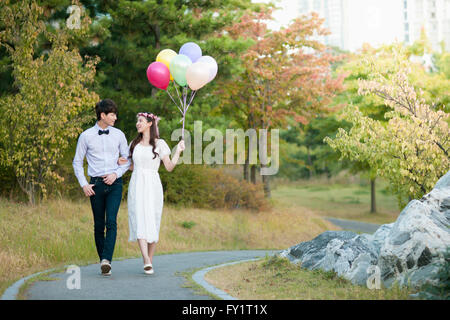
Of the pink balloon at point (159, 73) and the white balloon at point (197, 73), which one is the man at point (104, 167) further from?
the pink balloon at point (159, 73)

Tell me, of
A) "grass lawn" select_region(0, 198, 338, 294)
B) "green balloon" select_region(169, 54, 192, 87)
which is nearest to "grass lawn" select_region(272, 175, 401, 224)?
"grass lawn" select_region(0, 198, 338, 294)

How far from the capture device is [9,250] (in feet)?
34.0

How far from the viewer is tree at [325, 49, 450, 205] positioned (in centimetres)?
1144

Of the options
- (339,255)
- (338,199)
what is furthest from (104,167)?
(338,199)

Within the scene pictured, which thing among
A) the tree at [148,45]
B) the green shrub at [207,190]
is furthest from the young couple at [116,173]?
the green shrub at [207,190]

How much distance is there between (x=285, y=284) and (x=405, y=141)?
535 centimetres

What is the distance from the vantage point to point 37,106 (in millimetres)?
14266

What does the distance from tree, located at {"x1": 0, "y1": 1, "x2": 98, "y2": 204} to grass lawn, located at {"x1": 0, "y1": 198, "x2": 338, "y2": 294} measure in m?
1.27

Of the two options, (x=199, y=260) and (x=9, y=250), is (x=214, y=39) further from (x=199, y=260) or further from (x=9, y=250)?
(x=9, y=250)

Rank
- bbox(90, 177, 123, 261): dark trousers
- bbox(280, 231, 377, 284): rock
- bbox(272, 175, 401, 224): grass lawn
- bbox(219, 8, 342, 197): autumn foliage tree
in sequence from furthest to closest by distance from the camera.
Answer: bbox(272, 175, 401, 224): grass lawn, bbox(219, 8, 342, 197): autumn foliage tree, bbox(90, 177, 123, 261): dark trousers, bbox(280, 231, 377, 284): rock

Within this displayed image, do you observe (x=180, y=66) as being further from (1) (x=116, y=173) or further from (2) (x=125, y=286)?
(2) (x=125, y=286)

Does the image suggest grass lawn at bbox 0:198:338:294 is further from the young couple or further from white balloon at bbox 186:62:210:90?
white balloon at bbox 186:62:210:90

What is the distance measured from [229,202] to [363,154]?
30.0 ft

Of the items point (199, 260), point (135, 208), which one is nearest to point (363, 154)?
point (199, 260)
